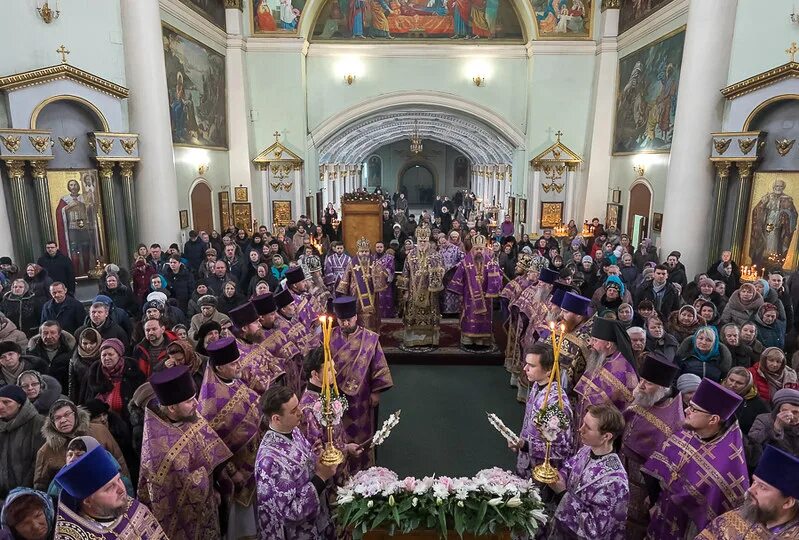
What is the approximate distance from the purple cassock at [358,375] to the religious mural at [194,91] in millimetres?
9811

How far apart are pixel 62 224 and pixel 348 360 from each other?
7.48m

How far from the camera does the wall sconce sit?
8.57 meters

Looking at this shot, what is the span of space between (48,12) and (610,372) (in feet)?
34.0

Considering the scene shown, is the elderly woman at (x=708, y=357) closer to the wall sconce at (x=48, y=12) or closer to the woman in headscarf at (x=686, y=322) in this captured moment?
the woman in headscarf at (x=686, y=322)

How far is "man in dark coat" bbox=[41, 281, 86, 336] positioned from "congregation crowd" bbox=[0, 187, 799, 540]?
23 millimetres

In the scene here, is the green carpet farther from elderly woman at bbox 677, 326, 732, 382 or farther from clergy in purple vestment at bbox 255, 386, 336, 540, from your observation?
clergy in purple vestment at bbox 255, 386, 336, 540

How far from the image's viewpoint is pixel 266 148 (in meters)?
16.2

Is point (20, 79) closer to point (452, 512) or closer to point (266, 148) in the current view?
point (266, 148)

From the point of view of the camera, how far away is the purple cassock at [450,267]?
9.64 metres

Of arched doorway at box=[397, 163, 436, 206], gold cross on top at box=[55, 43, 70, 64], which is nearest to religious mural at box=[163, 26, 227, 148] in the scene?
gold cross on top at box=[55, 43, 70, 64]

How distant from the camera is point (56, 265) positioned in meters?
8.29

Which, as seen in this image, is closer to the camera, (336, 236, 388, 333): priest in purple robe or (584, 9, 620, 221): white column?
(336, 236, 388, 333): priest in purple robe

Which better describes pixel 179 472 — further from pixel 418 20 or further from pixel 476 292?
pixel 418 20

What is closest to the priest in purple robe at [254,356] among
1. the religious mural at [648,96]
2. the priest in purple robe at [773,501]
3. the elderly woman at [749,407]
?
the priest in purple robe at [773,501]
